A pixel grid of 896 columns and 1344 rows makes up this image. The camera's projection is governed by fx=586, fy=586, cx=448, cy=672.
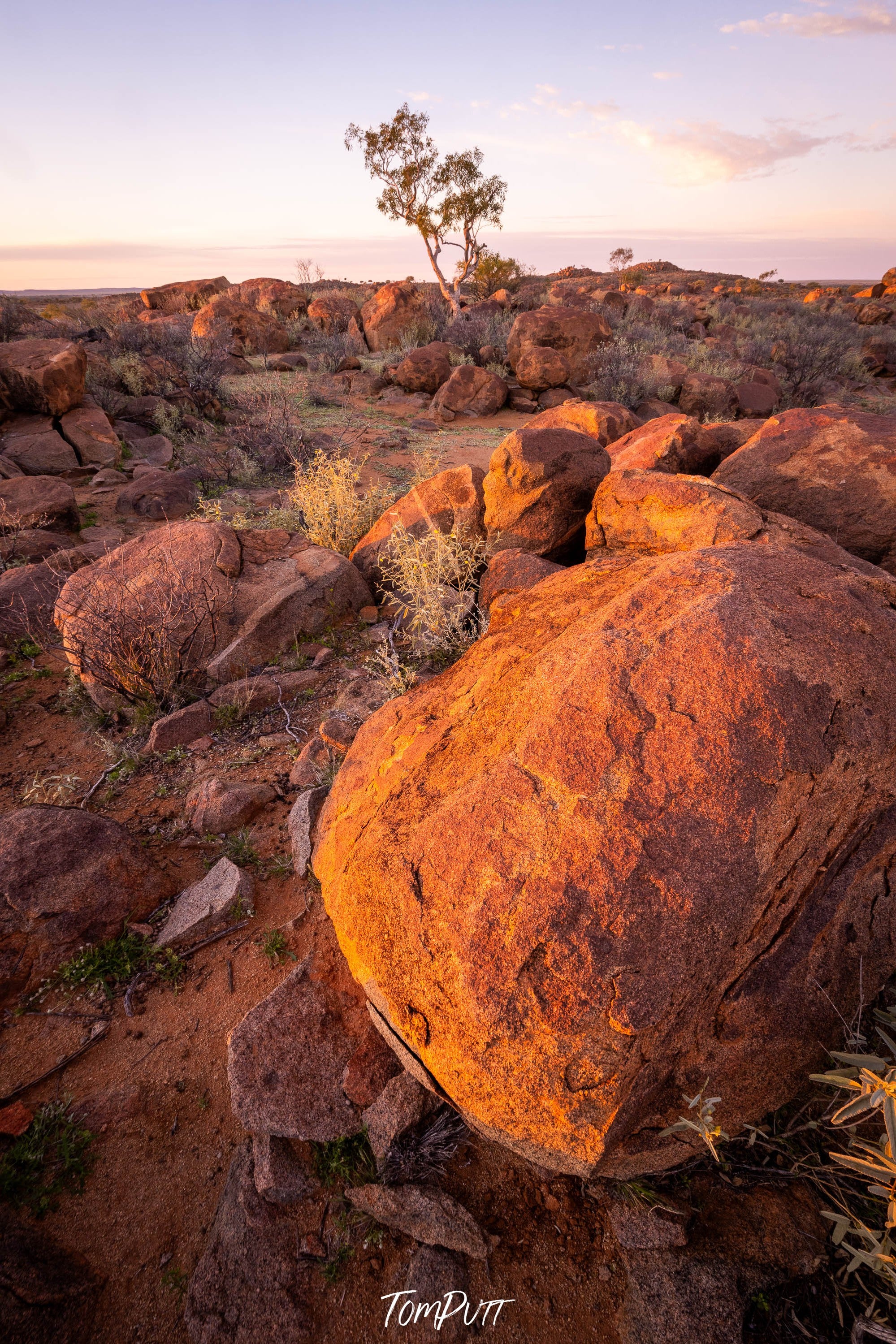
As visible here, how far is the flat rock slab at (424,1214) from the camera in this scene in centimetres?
176

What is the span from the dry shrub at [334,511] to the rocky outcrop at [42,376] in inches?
229

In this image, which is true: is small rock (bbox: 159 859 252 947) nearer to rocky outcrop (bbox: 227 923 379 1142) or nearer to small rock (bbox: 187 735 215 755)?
rocky outcrop (bbox: 227 923 379 1142)

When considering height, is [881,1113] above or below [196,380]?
below

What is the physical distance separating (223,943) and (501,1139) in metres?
1.69

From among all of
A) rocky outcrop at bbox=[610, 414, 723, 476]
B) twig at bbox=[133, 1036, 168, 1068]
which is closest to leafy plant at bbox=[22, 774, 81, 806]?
twig at bbox=[133, 1036, 168, 1068]

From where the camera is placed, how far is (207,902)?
287cm

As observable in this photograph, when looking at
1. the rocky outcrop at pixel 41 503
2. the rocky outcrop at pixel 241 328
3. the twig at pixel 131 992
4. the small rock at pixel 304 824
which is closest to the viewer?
the twig at pixel 131 992

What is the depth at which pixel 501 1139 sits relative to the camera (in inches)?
62.0

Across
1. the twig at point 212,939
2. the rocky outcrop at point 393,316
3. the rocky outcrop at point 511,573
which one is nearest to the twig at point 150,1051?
the twig at point 212,939

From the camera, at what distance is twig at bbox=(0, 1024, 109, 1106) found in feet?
7.34

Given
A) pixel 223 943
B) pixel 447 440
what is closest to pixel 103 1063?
pixel 223 943

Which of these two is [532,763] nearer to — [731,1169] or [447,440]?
[731,1169]

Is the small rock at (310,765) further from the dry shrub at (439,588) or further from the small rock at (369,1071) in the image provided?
the small rock at (369,1071)

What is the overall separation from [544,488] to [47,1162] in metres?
4.69
